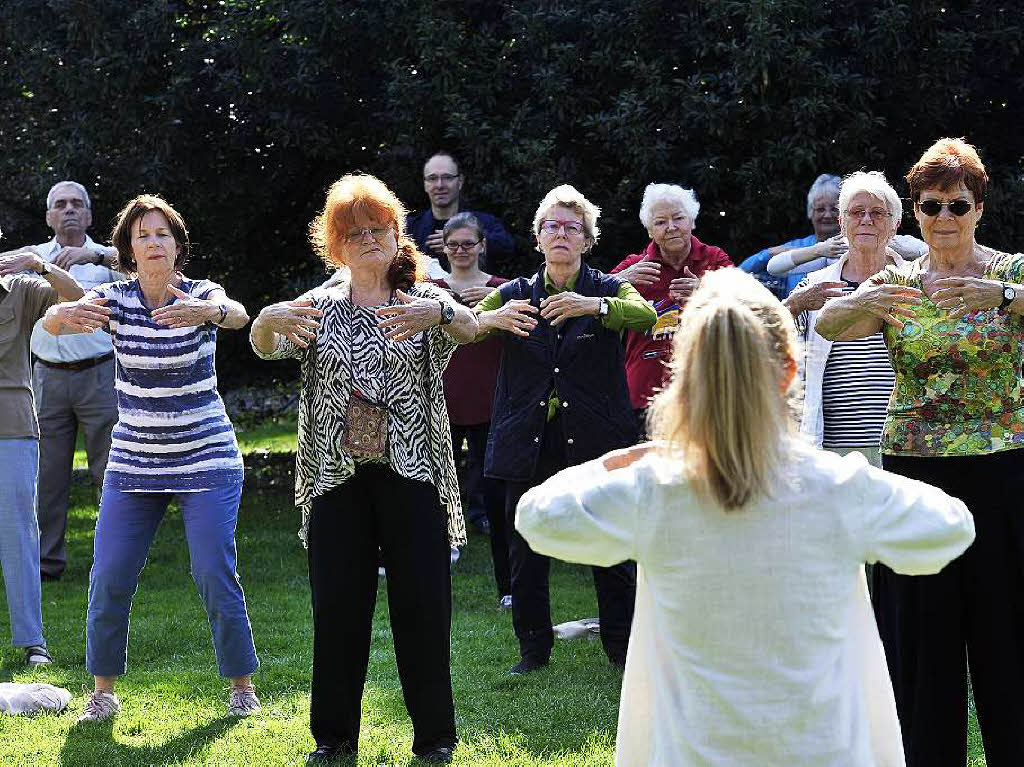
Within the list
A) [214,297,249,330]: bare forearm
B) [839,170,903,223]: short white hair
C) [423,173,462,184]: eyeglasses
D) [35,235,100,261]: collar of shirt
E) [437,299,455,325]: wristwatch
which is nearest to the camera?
[437,299,455,325]: wristwatch

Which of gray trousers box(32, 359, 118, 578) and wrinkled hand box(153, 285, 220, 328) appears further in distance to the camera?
gray trousers box(32, 359, 118, 578)

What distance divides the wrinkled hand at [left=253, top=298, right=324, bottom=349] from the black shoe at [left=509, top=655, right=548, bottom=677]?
2492 millimetres

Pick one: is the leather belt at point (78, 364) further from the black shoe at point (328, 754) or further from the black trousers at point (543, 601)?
the black shoe at point (328, 754)

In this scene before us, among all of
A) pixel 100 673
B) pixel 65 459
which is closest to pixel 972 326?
pixel 100 673

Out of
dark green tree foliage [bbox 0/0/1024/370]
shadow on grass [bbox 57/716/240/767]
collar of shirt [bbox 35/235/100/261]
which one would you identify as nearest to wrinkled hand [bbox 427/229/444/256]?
dark green tree foliage [bbox 0/0/1024/370]

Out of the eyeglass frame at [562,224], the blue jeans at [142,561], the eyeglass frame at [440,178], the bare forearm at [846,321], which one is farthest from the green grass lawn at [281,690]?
the eyeglass frame at [440,178]

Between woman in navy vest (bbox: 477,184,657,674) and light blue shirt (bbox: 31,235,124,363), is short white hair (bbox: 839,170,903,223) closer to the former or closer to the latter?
woman in navy vest (bbox: 477,184,657,674)

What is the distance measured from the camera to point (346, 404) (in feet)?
17.5

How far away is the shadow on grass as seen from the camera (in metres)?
5.56

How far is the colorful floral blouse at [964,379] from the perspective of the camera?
15.1 feet

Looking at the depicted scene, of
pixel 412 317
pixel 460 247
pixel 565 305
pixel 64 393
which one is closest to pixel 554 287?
pixel 565 305

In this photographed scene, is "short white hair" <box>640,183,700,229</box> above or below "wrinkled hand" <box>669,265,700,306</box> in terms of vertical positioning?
above

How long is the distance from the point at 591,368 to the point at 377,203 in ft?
5.65

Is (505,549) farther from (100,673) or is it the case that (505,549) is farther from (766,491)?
(766,491)
